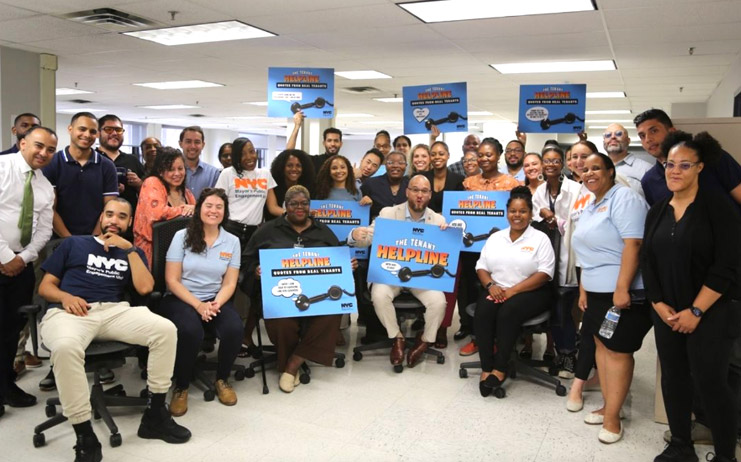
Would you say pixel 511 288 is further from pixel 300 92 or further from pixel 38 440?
pixel 38 440

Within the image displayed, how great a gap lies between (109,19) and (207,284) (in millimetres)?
3367

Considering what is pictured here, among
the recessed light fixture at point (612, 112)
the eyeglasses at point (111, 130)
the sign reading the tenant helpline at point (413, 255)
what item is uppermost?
the recessed light fixture at point (612, 112)

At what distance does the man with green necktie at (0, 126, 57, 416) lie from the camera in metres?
3.47

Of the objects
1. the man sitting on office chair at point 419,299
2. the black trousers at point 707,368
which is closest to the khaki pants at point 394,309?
the man sitting on office chair at point 419,299

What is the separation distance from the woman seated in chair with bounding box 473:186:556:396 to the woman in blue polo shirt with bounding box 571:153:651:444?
24.0 inches

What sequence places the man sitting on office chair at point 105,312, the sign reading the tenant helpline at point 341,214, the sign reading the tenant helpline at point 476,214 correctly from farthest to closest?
the sign reading the tenant helpline at point 341,214
the sign reading the tenant helpline at point 476,214
the man sitting on office chair at point 105,312

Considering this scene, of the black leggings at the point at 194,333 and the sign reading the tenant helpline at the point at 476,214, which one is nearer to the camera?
the black leggings at the point at 194,333

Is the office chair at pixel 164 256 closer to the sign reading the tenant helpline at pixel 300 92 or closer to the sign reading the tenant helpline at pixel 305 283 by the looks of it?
the sign reading the tenant helpline at pixel 305 283

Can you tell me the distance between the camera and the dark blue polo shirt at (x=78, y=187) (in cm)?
395

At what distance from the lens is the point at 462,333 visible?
5250 millimetres

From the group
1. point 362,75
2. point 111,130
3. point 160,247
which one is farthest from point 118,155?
point 362,75

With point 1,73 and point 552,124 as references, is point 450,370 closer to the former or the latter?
point 552,124

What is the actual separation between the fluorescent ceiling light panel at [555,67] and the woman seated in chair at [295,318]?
194 inches

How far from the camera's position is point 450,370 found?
4457mm
